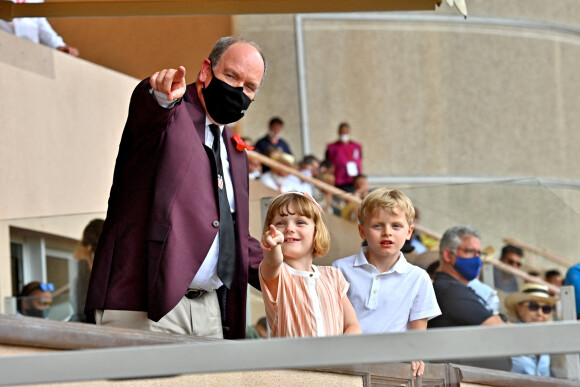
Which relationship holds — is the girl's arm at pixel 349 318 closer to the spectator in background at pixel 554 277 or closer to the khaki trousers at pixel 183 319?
the khaki trousers at pixel 183 319

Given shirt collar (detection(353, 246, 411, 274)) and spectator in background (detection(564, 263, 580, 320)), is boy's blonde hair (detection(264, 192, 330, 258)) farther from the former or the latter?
spectator in background (detection(564, 263, 580, 320))

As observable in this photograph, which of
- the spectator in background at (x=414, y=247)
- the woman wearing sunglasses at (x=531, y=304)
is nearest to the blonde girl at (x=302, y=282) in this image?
the spectator in background at (x=414, y=247)

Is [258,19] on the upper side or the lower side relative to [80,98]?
upper

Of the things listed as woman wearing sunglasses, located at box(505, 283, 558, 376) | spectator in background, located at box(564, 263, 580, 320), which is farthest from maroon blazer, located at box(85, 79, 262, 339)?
woman wearing sunglasses, located at box(505, 283, 558, 376)

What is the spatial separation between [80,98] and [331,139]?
26.5ft

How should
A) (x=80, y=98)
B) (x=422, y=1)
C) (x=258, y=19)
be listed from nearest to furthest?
(x=422, y=1)
(x=80, y=98)
(x=258, y=19)

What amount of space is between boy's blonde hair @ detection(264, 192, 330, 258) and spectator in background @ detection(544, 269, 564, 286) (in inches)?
122

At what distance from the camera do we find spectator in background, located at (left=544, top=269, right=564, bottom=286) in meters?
6.65

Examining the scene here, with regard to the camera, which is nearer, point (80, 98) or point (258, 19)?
point (80, 98)

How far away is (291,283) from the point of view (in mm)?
3664

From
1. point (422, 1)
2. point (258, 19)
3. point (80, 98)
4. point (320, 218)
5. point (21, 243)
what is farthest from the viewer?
point (258, 19)

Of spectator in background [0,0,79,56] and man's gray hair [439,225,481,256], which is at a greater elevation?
spectator in background [0,0,79,56]

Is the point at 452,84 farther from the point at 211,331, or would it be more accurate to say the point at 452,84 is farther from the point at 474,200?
the point at 211,331

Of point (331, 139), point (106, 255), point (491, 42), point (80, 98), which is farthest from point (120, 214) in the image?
point (491, 42)
